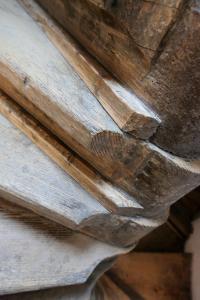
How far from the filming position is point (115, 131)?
0.70 metres

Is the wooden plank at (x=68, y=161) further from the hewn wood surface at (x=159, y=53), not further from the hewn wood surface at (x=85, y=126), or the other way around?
the hewn wood surface at (x=159, y=53)

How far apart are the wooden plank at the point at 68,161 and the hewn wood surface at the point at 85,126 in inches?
1.0

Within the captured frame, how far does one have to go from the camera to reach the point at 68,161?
806mm

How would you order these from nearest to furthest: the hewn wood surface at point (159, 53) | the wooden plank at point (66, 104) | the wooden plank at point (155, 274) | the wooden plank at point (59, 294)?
1. the hewn wood surface at point (159, 53)
2. the wooden plank at point (66, 104)
3. the wooden plank at point (59, 294)
4. the wooden plank at point (155, 274)

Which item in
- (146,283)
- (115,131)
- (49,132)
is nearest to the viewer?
(115,131)

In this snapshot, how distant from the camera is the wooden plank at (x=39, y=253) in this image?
0.80 metres

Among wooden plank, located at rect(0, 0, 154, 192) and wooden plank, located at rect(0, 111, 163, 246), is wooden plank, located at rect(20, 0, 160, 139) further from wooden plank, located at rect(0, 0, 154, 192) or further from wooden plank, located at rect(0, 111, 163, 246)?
wooden plank, located at rect(0, 111, 163, 246)

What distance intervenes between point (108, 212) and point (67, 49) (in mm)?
397

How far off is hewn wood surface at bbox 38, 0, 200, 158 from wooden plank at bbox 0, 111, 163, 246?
22 cm

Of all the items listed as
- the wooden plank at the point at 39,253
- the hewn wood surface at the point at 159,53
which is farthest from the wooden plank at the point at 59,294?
the hewn wood surface at the point at 159,53

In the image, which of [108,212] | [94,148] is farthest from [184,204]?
[94,148]

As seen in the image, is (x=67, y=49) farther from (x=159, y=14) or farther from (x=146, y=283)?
(x=146, y=283)

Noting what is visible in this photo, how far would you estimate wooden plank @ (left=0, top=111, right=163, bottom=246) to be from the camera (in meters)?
0.72

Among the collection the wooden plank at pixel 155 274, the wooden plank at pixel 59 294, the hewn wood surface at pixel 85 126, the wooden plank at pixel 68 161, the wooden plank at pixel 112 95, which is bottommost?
the wooden plank at pixel 155 274
